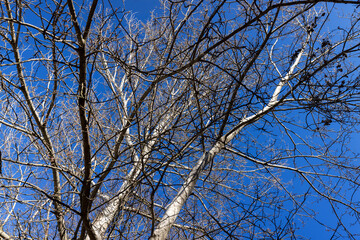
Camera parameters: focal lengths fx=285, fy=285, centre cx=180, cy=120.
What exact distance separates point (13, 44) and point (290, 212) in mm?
3428

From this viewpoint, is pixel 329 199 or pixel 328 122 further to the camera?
pixel 329 199

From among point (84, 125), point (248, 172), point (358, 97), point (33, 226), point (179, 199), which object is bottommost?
point (33, 226)

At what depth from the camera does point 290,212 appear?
2.89 m

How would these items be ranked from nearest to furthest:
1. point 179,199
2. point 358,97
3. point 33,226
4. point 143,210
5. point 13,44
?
point 358,97 < point 13,44 < point 179,199 < point 33,226 < point 143,210

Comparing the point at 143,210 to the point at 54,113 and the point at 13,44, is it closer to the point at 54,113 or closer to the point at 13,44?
the point at 54,113

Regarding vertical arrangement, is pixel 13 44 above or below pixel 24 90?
above

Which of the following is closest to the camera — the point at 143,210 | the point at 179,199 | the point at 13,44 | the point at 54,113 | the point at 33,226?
the point at 13,44

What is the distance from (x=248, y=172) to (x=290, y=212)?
307 cm

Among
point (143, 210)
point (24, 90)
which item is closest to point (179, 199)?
point (143, 210)

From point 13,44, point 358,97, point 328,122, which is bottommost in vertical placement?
point 13,44

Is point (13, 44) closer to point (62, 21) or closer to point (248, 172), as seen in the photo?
point (62, 21)

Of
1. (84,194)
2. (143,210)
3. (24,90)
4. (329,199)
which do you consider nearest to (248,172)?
(329,199)

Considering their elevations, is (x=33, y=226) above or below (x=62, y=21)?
below

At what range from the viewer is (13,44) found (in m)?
3.10
